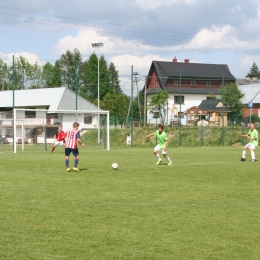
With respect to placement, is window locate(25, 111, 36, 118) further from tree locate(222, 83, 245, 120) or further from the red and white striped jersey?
the red and white striped jersey

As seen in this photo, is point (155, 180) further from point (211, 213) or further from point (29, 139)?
point (29, 139)

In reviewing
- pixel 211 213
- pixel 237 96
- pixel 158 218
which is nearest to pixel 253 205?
pixel 211 213

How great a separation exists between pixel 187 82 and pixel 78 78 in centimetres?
1585

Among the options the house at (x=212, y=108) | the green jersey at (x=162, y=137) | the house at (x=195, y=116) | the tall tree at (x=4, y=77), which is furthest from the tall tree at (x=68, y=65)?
the green jersey at (x=162, y=137)

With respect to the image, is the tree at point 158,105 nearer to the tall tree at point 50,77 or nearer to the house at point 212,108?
the house at point 212,108

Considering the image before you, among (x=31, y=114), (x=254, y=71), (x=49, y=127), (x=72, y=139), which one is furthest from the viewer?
(x=254, y=71)

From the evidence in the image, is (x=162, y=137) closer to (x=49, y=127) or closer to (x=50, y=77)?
(x=49, y=127)

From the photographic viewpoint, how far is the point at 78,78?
77.8 meters

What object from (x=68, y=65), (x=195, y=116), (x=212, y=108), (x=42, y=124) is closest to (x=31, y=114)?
(x=42, y=124)

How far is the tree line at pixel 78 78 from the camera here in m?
77.4

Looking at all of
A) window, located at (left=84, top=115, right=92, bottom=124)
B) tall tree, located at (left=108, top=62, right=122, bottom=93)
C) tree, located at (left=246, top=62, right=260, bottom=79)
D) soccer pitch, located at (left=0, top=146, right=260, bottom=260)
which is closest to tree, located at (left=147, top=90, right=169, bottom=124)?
window, located at (left=84, top=115, right=92, bottom=124)

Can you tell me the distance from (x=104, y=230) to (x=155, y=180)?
291 inches

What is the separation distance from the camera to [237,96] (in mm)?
57656

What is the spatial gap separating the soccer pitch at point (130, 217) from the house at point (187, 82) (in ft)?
160
